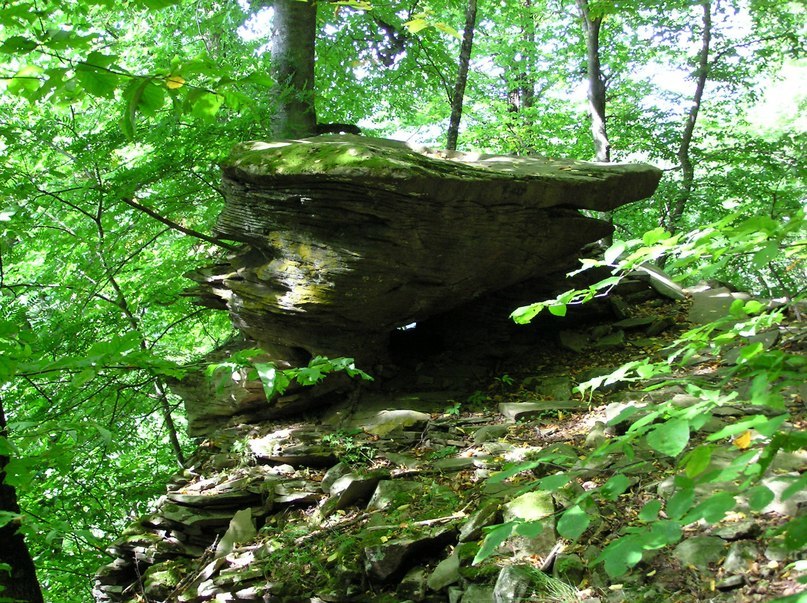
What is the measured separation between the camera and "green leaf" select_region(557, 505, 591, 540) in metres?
1.47

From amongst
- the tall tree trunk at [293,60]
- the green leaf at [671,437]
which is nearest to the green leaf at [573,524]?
the green leaf at [671,437]

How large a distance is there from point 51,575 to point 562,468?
979 centimetres

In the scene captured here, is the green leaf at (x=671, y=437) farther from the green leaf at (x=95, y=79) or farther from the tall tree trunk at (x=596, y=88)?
the tall tree trunk at (x=596, y=88)

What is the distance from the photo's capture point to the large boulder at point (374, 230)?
6.04m

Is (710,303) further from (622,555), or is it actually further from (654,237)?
(622,555)

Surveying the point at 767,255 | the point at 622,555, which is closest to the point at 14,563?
the point at 622,555

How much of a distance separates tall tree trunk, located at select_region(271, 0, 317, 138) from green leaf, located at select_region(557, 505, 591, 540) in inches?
298

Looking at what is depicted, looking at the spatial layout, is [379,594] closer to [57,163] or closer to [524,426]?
[524,426]

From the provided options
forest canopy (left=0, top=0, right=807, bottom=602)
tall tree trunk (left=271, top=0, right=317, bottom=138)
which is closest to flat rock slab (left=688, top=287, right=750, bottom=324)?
forest canopy (left=0, top=0, right=807, bottom=602)

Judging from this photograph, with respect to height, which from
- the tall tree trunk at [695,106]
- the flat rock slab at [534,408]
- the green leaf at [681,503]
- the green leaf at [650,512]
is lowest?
the flat rock slab at [534,408]

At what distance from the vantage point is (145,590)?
16.8ft

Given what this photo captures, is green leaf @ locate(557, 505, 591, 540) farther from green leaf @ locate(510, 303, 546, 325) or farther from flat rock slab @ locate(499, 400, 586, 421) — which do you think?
flat rock slab @ locate(499, 400, 586, 421)

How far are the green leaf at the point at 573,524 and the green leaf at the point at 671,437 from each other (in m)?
0.26

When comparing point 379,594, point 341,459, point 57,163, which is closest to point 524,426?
point 341,459
